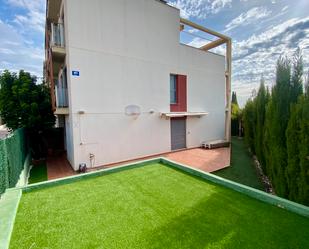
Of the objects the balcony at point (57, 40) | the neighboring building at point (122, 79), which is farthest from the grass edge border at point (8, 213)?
the balcony at point (57, 40)

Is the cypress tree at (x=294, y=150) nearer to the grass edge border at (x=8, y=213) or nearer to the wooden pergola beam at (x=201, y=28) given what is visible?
the grass edge border at (x=8, y=213)

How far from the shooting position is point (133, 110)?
35.8 ft

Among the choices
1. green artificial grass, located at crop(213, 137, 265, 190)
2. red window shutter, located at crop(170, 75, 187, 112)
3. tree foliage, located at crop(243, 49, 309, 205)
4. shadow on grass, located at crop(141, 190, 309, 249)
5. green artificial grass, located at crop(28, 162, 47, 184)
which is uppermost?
red window shutter, located at crop(170, 75, 187, 112)

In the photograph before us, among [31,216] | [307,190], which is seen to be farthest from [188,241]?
[307,190]

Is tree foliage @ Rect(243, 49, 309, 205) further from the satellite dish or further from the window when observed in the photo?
the window

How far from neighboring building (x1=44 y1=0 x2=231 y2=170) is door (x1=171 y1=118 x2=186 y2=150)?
0.08 m

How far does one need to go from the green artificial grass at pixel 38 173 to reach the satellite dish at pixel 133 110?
18.0 feet

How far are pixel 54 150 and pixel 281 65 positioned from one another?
48.4 ft

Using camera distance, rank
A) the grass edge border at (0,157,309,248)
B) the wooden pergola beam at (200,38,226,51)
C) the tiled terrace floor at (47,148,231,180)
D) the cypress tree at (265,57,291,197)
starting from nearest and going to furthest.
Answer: the grass edge border at (0,157,309,248) → the cypress tree at (265,57,291,197) → the tiled terrace floor at (47,148,231,180) → the wooden pergola beam at (200,38,226,51)

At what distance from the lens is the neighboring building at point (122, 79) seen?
9039 millimetres

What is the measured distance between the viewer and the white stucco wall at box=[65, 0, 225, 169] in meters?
9.00

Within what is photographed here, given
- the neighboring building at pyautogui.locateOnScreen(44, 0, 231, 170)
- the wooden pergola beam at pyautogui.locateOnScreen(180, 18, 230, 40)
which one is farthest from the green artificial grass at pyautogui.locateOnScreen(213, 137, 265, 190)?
the wooden pergola beam at pyautogui.locateOnScreen(180, 18, 230, 40)

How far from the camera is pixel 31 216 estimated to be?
3.31 meters

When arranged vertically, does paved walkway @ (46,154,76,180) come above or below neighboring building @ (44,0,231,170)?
below
